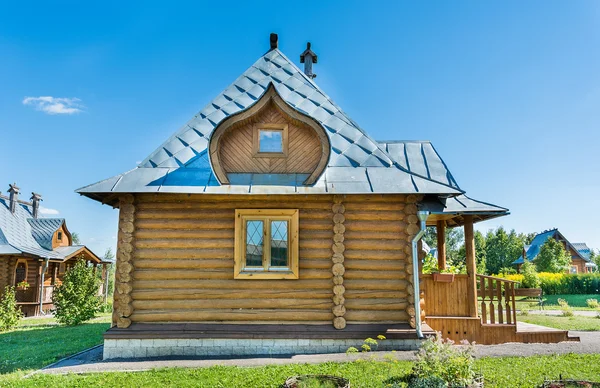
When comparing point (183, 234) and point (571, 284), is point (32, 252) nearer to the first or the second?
point (183, 234)

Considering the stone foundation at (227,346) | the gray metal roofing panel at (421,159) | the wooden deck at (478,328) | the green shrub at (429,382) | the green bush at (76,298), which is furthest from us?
the green bush at (76,298)

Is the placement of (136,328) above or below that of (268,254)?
below

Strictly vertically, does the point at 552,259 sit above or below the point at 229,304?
above

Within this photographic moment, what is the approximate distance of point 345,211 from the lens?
9.04 m

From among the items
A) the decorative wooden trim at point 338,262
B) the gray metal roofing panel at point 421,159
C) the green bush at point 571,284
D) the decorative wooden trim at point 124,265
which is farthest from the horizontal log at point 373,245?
the green bush at point 571,284

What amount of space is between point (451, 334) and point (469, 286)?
1222mm

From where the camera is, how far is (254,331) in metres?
8.53

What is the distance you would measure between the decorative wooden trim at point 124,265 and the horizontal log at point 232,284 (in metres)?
0.24

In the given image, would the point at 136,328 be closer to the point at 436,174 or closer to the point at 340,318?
the point at 340,318

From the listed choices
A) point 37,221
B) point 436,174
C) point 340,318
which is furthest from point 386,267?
point 37,221

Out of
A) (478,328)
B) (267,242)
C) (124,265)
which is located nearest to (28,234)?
(124,265)

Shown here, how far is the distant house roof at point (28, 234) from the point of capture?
21.6 metres

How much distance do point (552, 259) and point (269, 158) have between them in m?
36.1

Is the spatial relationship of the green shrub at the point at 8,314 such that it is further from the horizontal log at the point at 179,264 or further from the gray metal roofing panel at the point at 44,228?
the horizontal log at the point at 179,264
